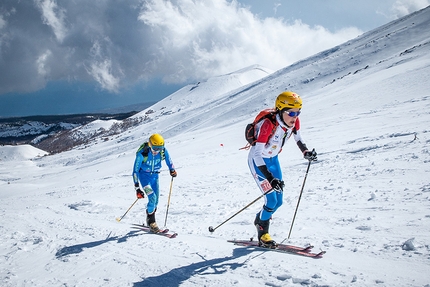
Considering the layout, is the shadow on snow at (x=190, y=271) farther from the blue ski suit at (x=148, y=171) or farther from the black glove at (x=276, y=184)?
the blue ski suit at (x=148, y=171)

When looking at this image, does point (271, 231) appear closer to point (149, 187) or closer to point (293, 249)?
point (293, 249)

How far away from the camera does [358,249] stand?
14.3ft

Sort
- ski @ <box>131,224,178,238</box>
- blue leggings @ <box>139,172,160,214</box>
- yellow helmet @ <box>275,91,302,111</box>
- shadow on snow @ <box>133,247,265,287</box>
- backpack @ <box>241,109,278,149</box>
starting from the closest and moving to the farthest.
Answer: shadow on snow @ <box>133,247,265,287</box>
yellow helmet @ <box>275,91,302,111</box>
backpack @ <box>241,109,278,149</box>
ski @ <box>131,224,178,238</box>
blue leggings @ <box>139,172,160,214</box>

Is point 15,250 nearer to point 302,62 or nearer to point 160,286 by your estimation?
point 160,286

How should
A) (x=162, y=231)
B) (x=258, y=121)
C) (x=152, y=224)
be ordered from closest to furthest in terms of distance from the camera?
(x=258, y=121) → (x=162, y=231) → (x=152, y=224)

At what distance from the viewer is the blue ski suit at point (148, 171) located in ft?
24.1

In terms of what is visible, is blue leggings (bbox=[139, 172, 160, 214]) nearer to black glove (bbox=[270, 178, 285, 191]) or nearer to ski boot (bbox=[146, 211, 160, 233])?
ski boot (bbox=[146, 211, 160, 233])

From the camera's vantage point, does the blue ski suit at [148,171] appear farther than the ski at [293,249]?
Yes

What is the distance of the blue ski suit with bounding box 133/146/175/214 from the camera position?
7355mm

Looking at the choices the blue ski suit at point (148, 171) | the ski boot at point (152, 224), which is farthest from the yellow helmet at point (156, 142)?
A: the ski boot at point (152, 224)

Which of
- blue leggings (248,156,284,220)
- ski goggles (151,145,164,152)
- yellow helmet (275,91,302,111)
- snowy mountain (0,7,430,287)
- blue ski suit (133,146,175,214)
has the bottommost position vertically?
snowy mountain (0,7,430,287)

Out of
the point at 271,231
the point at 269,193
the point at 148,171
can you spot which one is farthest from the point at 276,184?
the point at 148,171

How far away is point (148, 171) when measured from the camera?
7516 mm

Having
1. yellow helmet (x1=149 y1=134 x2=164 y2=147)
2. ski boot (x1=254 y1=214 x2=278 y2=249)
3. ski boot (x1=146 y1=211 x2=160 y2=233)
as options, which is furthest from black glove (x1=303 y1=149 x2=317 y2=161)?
ski boot (x1=146 y1=211 x2=160 y2=233)
